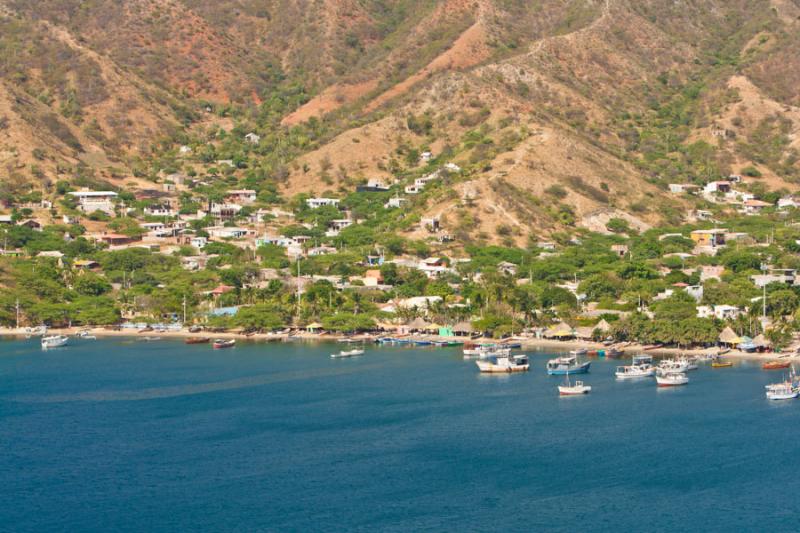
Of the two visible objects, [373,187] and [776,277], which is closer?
[776,277]

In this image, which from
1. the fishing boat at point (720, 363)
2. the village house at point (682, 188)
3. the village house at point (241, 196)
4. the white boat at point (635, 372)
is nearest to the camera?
the white boat at point (635, 372)

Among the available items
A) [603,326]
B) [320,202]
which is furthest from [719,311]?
[320,202]

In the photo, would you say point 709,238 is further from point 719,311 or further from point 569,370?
point 569,370

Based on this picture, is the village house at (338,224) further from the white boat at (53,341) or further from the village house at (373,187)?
the white boat at (53,341)

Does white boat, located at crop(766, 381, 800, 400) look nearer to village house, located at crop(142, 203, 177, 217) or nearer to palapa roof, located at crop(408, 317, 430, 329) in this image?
palapa roof, located at crop(408, 317, 430, 329)

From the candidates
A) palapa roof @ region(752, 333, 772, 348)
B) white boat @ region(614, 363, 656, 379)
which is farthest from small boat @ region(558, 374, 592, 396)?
palapa roof @ region(752, 333, 772, 348)

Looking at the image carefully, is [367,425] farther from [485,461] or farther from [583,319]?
[583,319]

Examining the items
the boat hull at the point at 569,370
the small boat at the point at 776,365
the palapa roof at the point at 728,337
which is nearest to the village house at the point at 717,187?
the palapa roof at the point at 728,337
